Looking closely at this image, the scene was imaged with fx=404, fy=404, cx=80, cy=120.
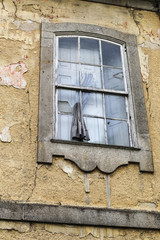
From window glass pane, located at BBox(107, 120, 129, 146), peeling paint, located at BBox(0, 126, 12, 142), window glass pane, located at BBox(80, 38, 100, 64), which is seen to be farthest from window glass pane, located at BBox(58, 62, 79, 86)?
peeling paint, located at BBox(0, 126, 12, 142)

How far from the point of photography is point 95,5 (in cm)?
699

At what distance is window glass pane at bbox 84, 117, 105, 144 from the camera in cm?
578

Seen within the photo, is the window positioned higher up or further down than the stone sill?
higher up

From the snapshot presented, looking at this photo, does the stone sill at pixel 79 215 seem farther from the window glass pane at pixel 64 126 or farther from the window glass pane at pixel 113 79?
the window glass pane at pixel 113 79

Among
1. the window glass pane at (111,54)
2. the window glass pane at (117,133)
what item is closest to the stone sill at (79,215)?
the window glass pane at (117,133)

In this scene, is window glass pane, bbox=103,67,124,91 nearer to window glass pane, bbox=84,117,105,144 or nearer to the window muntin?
the window muntin

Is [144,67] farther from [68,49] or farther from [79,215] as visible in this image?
[79,215]

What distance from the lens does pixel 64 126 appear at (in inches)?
227

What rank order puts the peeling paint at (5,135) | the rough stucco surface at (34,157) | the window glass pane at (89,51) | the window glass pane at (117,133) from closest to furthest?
the rough stucco surface at (34,157)
the peeling paint at (5,135)
the window glass pane at (117,133)
the window glass pane at (89,51)

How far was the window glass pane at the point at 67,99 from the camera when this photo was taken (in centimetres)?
593

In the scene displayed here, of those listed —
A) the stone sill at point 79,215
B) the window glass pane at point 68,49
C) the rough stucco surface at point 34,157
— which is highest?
the window glass pane at point 68,49

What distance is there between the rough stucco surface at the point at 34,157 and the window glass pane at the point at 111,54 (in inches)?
14.6

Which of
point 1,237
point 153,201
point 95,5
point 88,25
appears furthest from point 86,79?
point 1,237

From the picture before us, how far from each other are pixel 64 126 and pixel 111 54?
62.8 inches
